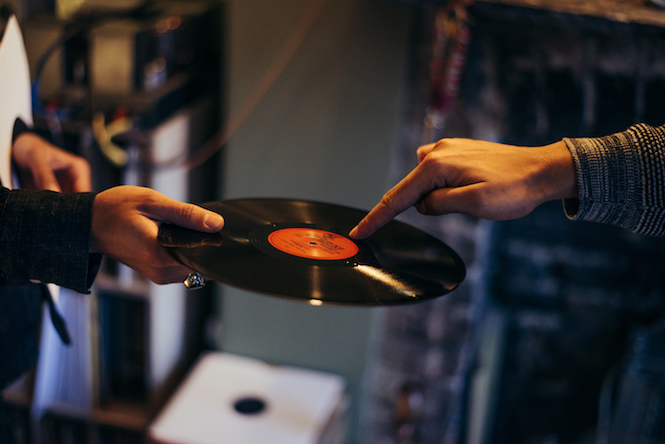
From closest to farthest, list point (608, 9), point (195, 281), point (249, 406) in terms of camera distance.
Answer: point (195, 281) → point (608, 9) → point (249, 406)

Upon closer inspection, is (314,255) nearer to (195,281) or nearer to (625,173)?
(195,281)

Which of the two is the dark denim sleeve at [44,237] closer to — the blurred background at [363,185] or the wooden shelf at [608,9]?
the blurred background at [363,185]

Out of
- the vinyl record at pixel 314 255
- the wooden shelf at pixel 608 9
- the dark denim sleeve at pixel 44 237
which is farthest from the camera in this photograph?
the wooden shelf at pixel 608 9

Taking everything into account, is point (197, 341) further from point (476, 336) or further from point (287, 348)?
point (476, 336)

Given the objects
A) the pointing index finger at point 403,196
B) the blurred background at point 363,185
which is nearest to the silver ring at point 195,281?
the pointing index finger at point 403,196

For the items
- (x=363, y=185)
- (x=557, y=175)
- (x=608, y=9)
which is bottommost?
(x=363, y=185)

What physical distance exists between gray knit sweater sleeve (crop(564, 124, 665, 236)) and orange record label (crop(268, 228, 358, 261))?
0.30 m

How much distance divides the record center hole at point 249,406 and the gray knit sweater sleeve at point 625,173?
40.1 inches

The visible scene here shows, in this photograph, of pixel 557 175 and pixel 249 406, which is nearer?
pixel 557 175

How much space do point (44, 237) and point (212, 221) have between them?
0.21m

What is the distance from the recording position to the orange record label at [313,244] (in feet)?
2.21

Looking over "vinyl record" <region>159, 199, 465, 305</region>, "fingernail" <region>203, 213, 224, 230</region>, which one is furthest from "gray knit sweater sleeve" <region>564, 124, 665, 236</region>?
"fingernail" <region>203, 213, 224, 230</region>

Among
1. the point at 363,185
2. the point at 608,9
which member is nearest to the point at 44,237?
the point at 363,185

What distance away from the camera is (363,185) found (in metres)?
1.46
